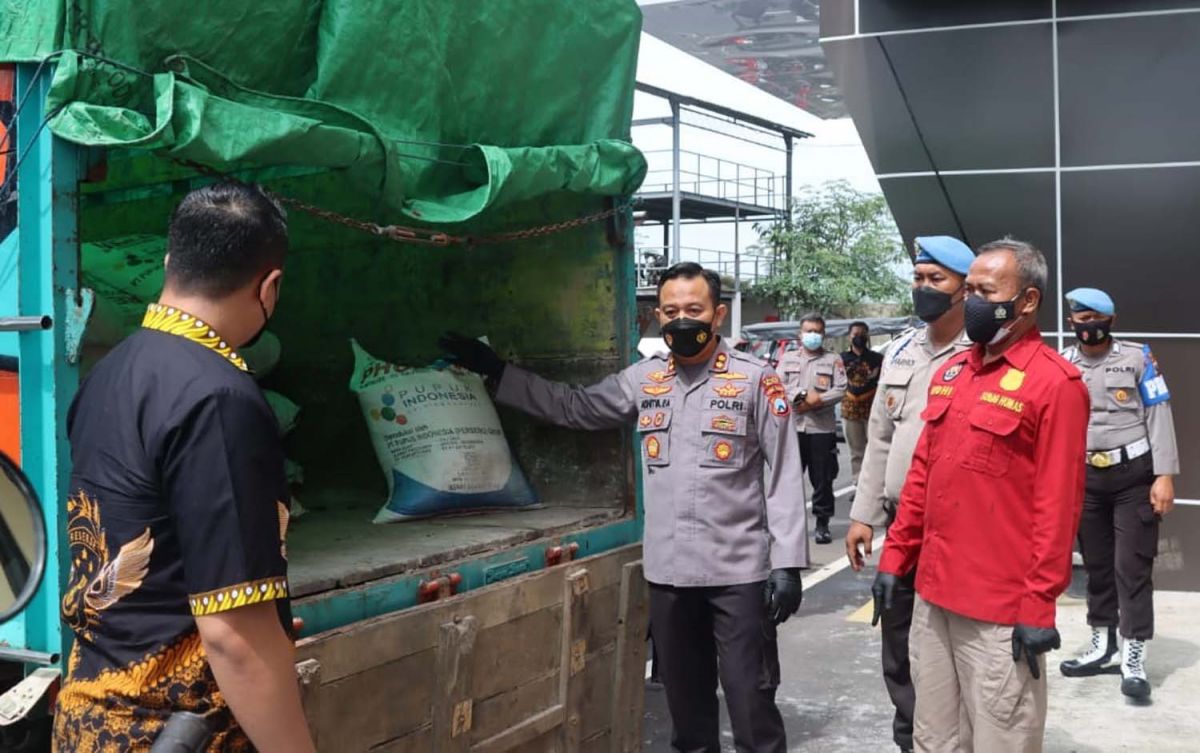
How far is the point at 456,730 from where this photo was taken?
9.78ft

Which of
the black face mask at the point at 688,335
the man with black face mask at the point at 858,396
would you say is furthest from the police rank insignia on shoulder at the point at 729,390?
the man with black face mask at the point at 858,396

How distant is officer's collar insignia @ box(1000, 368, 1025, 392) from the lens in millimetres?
3336

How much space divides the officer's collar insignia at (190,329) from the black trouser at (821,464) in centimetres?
835

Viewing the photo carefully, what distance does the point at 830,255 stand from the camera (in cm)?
3019

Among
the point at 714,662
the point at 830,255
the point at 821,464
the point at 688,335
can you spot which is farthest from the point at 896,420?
the point at 830,255

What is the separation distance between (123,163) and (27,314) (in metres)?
1.23

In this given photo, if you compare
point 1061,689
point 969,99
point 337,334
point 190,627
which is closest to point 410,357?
point 337,334

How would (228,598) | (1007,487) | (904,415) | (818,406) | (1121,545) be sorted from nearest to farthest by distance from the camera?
(228,598), (1007,487), (904,415), (1121,545), (818,406)

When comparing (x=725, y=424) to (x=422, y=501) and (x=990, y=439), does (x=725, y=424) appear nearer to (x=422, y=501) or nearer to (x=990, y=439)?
(x=990, y=439)

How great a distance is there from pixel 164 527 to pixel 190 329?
0.32m

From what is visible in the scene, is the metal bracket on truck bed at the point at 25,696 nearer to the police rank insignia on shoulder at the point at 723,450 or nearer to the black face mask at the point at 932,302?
the police rank insignia on shoulder at the point at 723,450

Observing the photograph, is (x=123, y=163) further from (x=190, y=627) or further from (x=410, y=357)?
(x=190, y=627)

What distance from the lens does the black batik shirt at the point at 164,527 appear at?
175cm

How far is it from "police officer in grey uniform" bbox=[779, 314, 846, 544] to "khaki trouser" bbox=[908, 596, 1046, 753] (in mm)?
6228
